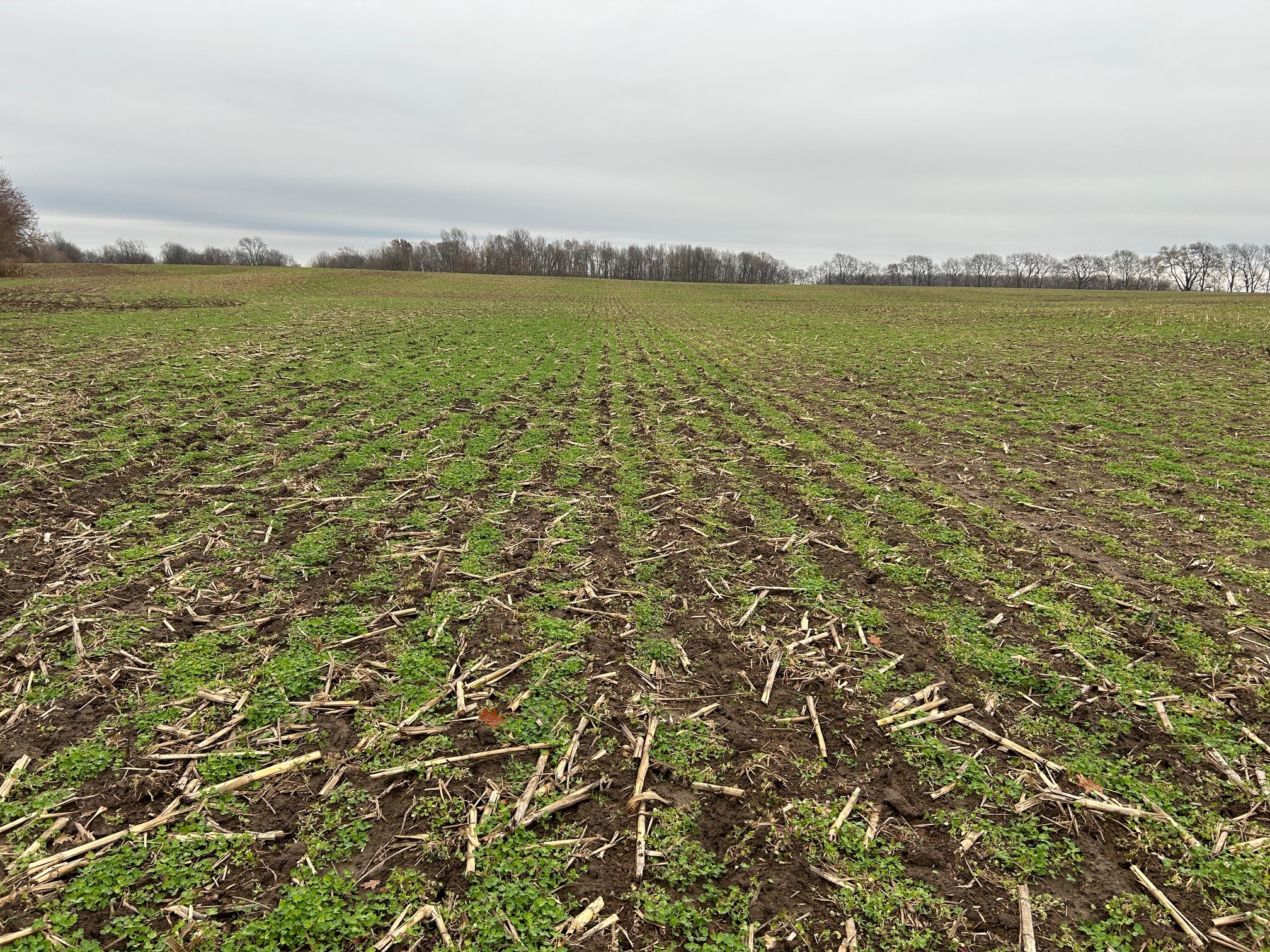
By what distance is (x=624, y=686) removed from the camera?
15.1 ft

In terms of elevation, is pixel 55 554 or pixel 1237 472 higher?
pixel 1237 472

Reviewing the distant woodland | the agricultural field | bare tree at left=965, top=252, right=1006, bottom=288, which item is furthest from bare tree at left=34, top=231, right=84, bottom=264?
bare tree at left=965, top=252, right=1006, bottom=288

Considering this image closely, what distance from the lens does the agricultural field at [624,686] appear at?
9.85 feet

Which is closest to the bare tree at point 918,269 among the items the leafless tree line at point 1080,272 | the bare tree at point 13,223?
the leafless tree line at point 1080,272

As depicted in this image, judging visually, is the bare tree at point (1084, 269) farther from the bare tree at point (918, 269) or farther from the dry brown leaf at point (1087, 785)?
the dry brown leaf at point (1087, 785)

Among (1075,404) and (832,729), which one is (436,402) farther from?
(1075,404)

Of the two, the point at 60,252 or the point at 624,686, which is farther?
the point at 60,252

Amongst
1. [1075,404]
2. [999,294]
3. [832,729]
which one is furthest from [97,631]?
[999,294]

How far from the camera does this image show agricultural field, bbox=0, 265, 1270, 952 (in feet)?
9.85

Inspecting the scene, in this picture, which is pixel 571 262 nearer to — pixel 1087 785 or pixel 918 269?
pixel 918 269

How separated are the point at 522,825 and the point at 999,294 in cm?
8925

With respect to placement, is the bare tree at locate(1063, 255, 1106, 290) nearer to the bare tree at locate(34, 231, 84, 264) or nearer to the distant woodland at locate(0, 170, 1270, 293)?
the distant woodland at locate(0, 170, 1270, 293)

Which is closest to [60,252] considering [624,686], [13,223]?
[13,223]

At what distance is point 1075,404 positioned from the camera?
45.9ft
